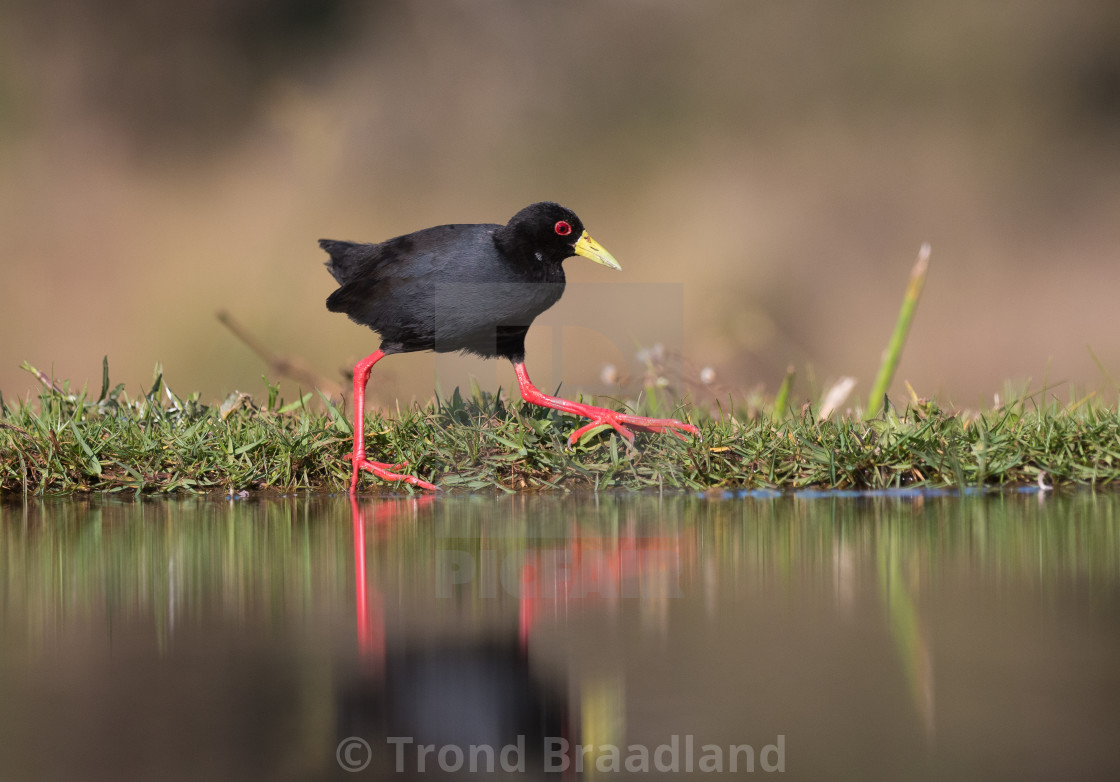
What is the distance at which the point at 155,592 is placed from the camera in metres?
2.40

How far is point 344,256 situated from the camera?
5422mm

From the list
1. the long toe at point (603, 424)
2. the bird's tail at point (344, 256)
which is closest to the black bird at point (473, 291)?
the long toe at point (603, 424)

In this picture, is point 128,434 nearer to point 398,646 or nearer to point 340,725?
point 398,646

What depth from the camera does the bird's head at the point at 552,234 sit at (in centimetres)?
475

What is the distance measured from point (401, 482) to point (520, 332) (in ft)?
3.10

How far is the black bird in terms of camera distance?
178 inches

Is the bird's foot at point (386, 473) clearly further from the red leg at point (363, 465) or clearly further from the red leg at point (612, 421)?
the red leg at point (612, 421)

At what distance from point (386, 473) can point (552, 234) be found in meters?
1.36

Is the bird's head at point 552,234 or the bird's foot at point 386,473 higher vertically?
the bird's head at point 552,234

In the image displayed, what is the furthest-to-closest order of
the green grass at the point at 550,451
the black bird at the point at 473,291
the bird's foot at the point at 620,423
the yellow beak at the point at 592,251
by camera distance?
the yellow beak at the point at 592,251
the black bird at the point at 473,291
the bird's foot at the point at 620,423
the green grass at the point at 550,451

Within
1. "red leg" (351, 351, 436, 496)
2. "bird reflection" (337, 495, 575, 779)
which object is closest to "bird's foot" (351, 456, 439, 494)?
"red leg" (351, 351, 436, 496)

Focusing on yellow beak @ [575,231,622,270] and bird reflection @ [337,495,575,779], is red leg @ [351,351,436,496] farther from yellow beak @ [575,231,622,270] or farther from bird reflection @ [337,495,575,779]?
bird reflection @ [337,495,575,779]

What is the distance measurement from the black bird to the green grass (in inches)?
7.5

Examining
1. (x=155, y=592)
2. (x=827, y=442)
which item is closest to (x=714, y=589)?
(x=155, y=592)
